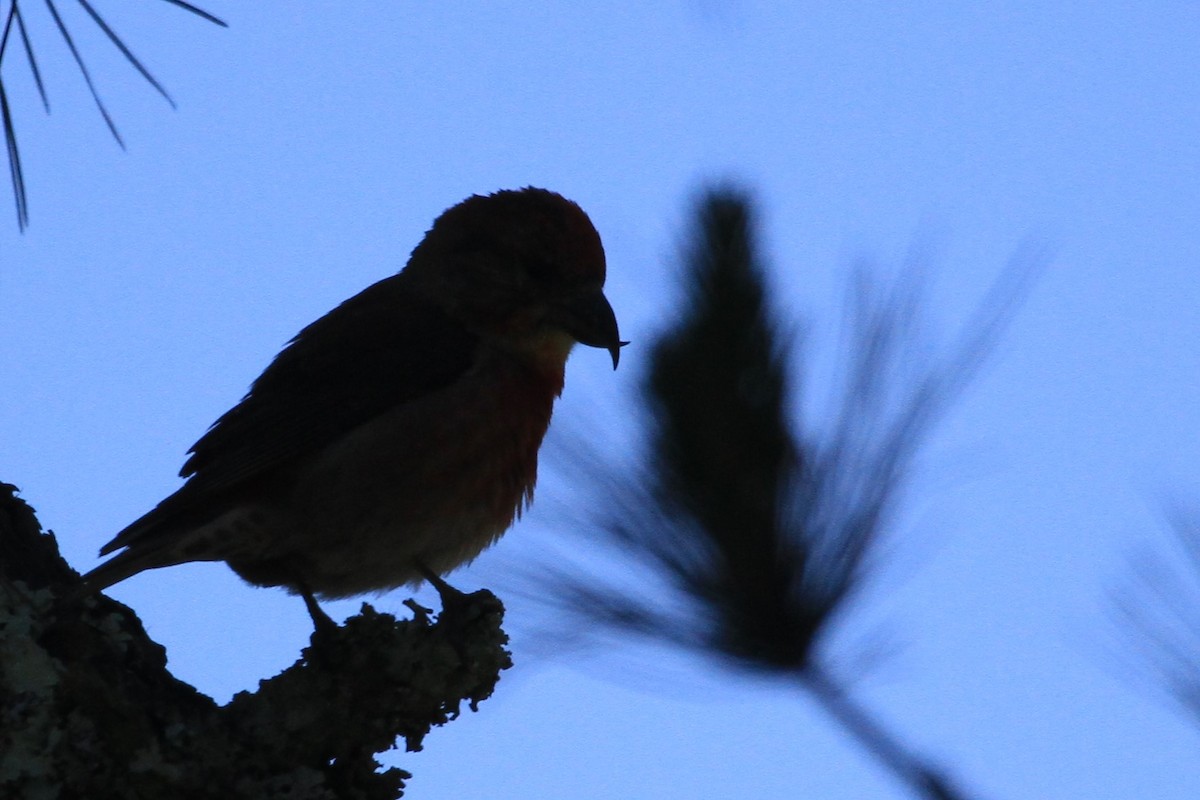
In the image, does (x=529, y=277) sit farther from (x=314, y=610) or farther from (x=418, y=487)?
(x=314, y=610)

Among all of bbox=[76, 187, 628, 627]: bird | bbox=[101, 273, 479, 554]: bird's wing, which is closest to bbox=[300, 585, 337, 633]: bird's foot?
bbox=[76, 187, 628, 627]: bird

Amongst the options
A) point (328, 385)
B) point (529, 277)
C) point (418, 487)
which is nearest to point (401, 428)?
point (418, 487)

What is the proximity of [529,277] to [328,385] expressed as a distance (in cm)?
75

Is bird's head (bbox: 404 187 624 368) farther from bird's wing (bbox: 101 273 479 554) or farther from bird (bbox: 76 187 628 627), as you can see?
bird's wing (bbox: 101 273 479 554)

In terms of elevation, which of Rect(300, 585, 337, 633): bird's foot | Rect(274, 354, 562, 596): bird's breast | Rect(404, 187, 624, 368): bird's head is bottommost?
Rect(300, 585, 337, 633): bird's foot

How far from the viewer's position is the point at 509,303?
4082 millimetres

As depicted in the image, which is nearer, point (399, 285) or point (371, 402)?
point (371, 402)

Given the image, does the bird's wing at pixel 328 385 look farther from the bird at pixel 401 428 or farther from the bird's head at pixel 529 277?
the bird's head at pixel 529 277

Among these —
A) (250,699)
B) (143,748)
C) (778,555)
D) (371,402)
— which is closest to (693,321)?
(778,555)

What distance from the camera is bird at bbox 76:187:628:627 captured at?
11.0ft

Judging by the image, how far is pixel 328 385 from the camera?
12.1 ft

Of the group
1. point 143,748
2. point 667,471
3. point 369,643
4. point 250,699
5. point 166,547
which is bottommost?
point 143,748

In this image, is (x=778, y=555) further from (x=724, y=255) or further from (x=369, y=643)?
(x=369, y=643)

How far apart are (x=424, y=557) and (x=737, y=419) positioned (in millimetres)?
905
